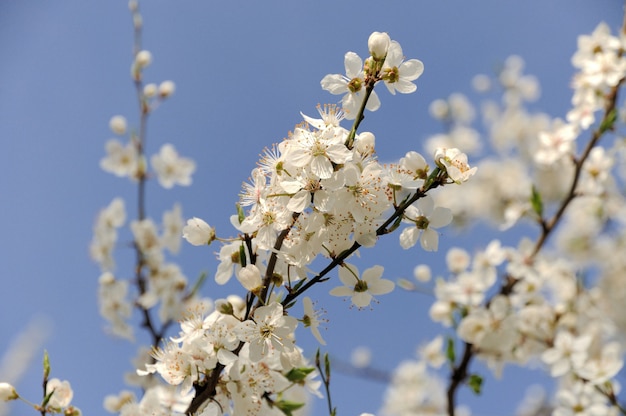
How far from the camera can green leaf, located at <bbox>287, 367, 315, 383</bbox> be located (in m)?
1.48

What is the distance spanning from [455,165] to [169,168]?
2.72 meters

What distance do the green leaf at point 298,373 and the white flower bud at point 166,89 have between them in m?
2.38

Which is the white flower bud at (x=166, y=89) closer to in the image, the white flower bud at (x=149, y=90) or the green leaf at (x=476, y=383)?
the white flower bud at (x=149, y=90)

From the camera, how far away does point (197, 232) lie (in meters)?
1.39

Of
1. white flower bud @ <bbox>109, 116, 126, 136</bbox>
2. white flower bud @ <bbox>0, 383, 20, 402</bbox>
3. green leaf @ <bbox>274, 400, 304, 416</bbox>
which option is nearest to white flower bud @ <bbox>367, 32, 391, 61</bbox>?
green leaf @ <bbox>274, 400, 304, 416</bbox>

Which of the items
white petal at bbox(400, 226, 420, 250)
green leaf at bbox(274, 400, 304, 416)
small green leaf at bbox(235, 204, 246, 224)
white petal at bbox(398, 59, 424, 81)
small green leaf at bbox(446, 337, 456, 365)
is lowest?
green leaf at bbox(274, 400, 304, 416)

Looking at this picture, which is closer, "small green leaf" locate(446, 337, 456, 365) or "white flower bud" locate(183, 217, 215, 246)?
"white flower bud" locate(183, 217, 215, 246)

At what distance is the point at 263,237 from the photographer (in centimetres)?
124

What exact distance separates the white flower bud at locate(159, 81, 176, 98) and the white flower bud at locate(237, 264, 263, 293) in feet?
7.83

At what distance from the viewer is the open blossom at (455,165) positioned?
1226mm

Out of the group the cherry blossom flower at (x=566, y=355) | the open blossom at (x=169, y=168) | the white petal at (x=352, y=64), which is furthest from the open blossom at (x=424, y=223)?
the open blossom at (x=169, y=168)

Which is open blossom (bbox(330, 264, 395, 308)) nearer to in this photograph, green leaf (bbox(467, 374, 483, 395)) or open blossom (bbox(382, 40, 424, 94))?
open blossom (bbox(382, 40, 424, 94))

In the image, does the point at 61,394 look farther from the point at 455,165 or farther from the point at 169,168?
the point at 169,168

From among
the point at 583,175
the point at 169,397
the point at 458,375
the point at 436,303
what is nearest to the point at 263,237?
the point at 169,397
